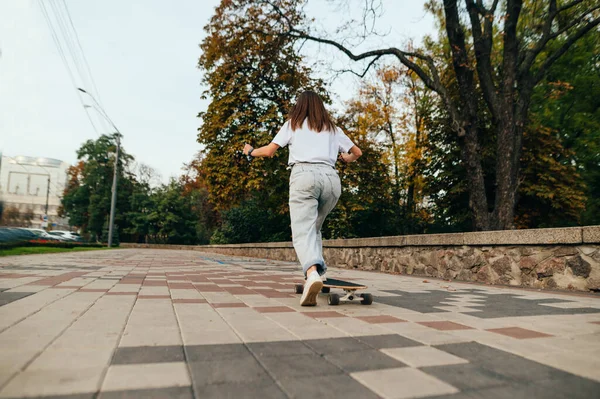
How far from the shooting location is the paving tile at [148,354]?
5.61ft

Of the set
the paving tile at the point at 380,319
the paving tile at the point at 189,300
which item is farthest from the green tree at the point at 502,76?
the paving tile at the point at 189,300

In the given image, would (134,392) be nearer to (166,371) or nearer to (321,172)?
(166,371)

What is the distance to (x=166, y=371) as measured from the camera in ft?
5.19

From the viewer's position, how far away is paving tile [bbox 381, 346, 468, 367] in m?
1.79

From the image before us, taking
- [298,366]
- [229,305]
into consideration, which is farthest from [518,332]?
[229,305]

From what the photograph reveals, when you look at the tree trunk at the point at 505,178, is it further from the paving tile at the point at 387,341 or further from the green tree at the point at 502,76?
the paving tile at the point at 387,341

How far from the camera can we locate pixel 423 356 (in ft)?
6.23

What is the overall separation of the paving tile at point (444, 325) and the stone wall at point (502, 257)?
10.4 ft

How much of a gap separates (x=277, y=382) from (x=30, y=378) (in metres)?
0.92

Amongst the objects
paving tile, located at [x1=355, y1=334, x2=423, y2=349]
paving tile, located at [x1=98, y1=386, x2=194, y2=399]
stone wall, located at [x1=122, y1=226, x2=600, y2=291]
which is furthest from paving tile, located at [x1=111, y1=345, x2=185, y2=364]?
stone wall, located at [x1=122, y1=226, x2=600, y2=291]

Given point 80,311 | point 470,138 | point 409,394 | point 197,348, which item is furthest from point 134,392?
point 470,138

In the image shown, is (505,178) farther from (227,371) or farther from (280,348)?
(227,371)

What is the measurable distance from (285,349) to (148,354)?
0.65 m

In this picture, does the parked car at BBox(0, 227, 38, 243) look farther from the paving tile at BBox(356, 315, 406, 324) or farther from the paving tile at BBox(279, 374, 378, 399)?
the paving tile at BBox(356, 315, 406, 324)
